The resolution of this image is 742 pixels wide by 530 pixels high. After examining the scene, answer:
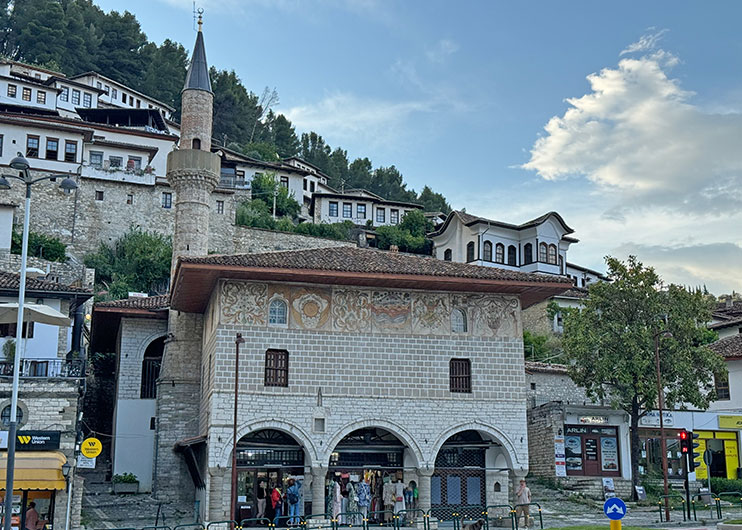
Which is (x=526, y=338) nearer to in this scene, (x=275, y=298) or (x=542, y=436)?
(x=542, y=436)

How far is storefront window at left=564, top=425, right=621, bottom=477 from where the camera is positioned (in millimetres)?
33875

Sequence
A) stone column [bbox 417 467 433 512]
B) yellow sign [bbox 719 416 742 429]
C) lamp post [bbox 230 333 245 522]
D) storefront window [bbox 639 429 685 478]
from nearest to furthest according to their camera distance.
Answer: lamp post [bbox 230 333 245 522] → stone column [bbox 417 467 433 512] → storefront window [bbox 639 429 685 478] → yellow sign [bbox 719 416 742 429]

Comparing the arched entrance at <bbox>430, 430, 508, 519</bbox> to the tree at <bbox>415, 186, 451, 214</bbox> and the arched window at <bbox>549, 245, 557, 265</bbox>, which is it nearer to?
the arched window at <bbox>549, 245, 557, 265</bbox>

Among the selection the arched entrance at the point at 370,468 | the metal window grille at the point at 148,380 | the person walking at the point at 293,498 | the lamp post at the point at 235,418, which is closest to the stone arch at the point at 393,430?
the arched entrance at the point at 370,468

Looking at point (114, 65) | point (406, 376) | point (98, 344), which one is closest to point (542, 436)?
point (406, 376)

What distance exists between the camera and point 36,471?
23.7 m

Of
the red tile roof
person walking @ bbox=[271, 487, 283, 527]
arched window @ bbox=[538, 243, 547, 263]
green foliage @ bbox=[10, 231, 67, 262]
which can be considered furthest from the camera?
arched window @ bbox=[538, 243, 547, 263]

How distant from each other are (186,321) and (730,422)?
73.1 ft

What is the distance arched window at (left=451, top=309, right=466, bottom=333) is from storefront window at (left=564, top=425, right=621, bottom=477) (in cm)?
798

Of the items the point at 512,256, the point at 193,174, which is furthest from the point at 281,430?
the point at 512,256

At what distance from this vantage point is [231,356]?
26375 mm

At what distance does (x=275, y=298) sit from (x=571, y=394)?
675 inches

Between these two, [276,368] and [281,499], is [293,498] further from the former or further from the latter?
[276,368]

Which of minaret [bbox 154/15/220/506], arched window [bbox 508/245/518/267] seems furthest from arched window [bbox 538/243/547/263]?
minaret [bbox 154/15/220/506]
